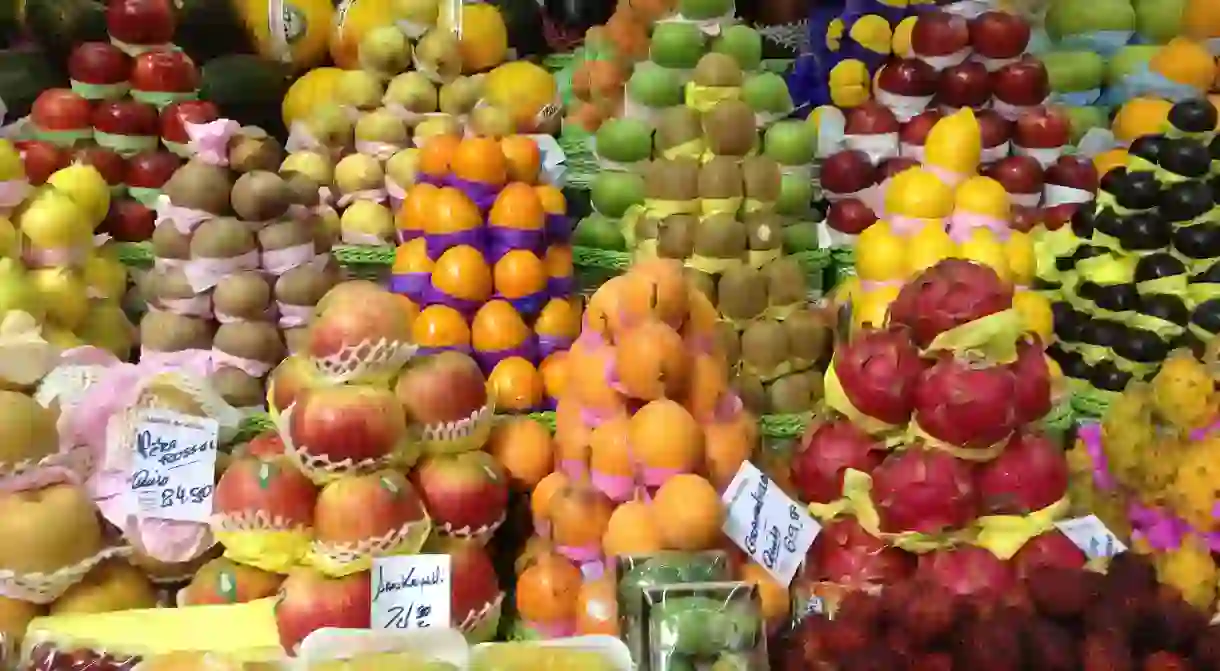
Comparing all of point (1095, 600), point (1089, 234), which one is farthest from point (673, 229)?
point (1095, 600)

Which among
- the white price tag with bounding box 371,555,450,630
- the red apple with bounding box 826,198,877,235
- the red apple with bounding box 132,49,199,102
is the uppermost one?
the red apple with bounding box 132,49,199,102

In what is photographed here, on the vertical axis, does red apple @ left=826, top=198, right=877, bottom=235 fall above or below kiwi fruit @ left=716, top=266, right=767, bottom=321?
below

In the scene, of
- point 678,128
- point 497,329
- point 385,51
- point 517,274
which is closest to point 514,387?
point 497,329

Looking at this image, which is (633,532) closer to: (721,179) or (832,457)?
(832,457)

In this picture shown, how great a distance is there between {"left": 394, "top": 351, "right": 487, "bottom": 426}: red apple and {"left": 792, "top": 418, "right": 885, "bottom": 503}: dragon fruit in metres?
Answer: 0.48

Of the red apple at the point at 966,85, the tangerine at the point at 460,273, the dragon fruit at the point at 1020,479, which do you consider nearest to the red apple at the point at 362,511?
the tangerine at the point at 460,273

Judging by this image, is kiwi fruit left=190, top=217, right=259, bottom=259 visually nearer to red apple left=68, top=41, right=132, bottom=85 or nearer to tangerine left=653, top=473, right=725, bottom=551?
red apple left=68, top=41, right=132, bottom=85

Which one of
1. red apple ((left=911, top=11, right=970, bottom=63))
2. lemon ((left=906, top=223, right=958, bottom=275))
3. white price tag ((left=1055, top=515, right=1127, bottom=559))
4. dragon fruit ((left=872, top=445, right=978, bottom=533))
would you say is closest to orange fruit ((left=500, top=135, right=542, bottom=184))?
lemon ((left=906, top=223, right=958, bottom=275))

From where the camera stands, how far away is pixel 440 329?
2.07m

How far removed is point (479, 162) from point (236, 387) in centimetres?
60

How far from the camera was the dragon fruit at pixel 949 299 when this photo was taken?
4.66ft

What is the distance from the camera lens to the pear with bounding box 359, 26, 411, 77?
2736 mm

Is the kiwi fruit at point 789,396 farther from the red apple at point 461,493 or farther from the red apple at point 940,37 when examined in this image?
the red apple at point 940,37

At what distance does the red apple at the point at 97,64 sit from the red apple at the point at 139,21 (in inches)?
1.6
